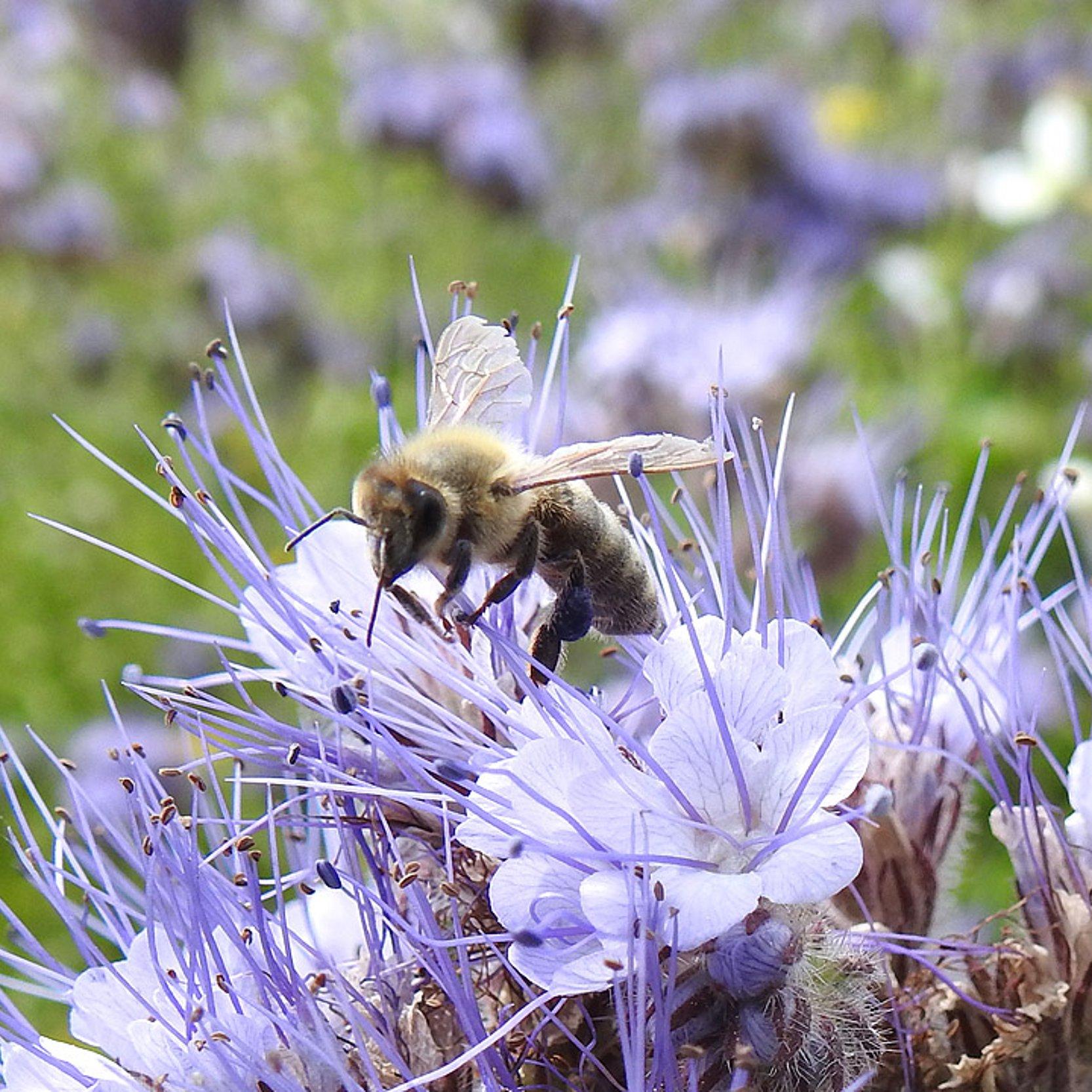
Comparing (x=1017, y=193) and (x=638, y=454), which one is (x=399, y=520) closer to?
(x=638, y=454)

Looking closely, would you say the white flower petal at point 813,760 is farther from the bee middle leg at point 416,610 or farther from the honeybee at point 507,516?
the bee middle leg at point 416,610

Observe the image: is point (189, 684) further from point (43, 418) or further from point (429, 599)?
point (43, 418)

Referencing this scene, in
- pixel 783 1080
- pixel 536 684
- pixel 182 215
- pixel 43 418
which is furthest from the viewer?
pixel 182 215

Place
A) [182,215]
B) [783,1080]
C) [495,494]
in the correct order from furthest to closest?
[182,215] → [495,494] → [783,1080]

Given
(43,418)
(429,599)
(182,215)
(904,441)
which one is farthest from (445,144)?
(429,599)

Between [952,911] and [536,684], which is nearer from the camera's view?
[536,684]

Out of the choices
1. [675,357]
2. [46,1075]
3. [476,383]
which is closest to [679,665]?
[476,383]

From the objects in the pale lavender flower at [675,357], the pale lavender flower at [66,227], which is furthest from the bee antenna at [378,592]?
the pale lavender flower at [66,227]
